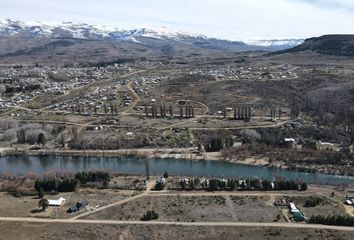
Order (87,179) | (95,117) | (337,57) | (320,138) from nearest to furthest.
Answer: (87,179)
(320,138)
(95,117)
(337,57)

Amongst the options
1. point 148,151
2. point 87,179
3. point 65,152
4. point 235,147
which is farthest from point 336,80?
point 87,179

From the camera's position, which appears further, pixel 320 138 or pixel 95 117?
pixel 95 117

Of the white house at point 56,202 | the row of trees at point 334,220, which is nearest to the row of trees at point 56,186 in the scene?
the white house at point 56,202

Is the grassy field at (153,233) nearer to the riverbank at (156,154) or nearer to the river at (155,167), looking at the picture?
the river at (155,167)

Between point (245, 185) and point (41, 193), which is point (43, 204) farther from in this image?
point (245, 185)

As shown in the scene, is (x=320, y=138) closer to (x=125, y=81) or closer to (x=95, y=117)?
(x=95, y=117)
